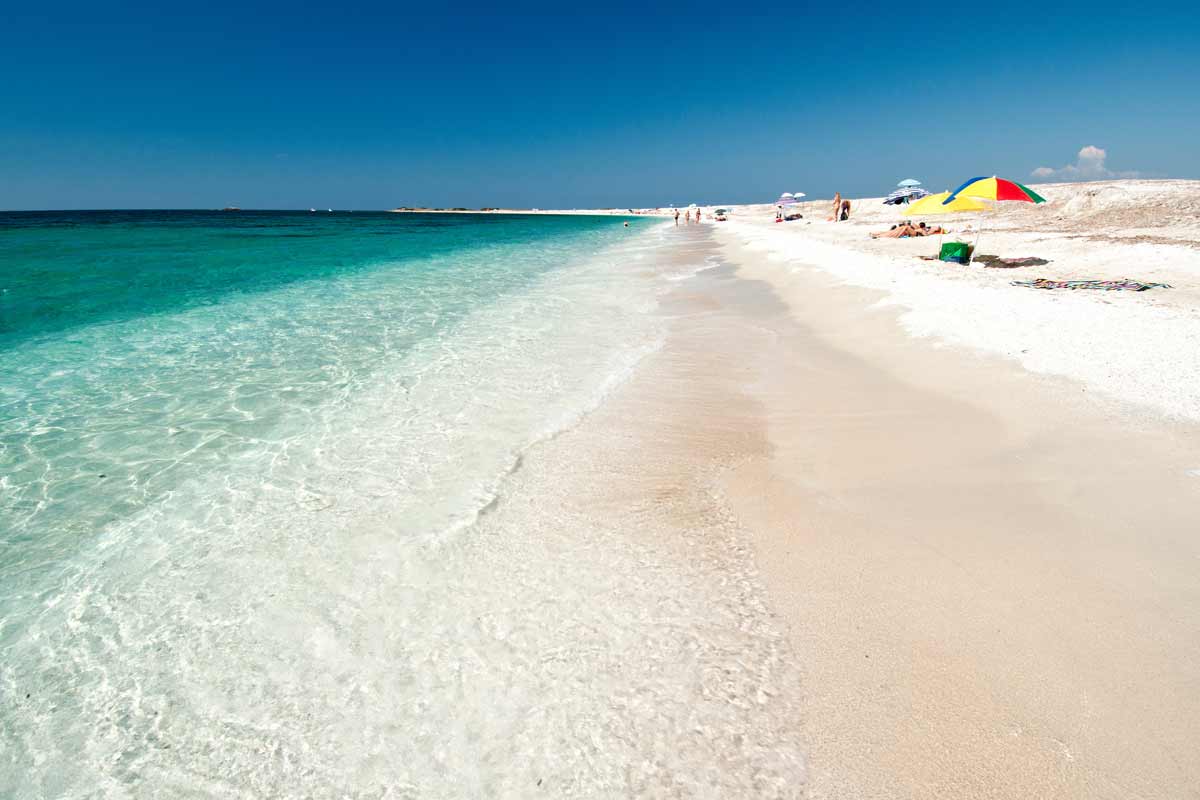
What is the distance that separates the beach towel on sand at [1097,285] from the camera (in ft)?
31.5

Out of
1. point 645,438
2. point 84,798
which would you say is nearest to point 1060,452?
point 645,438

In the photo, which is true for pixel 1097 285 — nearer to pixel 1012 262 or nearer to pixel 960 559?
pixel 1012 262

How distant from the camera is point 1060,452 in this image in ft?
15.0

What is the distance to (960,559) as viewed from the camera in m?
3.46

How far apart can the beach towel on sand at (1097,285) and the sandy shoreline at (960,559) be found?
5.18m

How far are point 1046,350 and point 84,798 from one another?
9.30m

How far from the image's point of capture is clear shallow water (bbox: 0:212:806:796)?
2.50 m

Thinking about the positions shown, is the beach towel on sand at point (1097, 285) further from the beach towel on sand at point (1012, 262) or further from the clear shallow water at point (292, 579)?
the clear shallow water at point (292, 579)

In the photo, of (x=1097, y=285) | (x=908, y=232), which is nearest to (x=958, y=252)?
(x=1097, y=285)

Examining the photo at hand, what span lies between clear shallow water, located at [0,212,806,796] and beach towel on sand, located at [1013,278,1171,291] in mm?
8246

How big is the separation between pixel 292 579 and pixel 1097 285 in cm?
1323

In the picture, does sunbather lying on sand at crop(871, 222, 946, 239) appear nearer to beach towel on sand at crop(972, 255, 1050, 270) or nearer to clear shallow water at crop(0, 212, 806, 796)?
beach towel on sand at crop(972, 255, 1050, 270)

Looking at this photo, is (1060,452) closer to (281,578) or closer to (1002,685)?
(1002,685)

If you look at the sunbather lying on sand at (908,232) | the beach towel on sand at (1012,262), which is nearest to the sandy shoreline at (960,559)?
the beach towel on sand at (1012,262)
